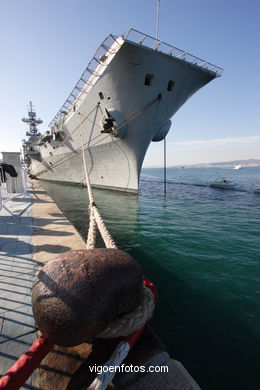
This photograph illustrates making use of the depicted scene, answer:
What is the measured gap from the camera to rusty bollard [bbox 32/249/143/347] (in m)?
1.62

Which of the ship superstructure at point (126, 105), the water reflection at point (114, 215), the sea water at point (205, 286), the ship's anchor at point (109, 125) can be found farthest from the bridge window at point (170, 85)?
the sea water at point (205, 286)

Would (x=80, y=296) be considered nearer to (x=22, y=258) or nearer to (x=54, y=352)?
(x=54, y=352)

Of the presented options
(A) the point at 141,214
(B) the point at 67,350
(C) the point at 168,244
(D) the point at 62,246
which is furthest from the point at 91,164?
(B) the point at 67,350

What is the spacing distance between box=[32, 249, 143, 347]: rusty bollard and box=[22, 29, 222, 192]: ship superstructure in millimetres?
11049

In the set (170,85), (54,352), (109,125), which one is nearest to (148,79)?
(170,85)

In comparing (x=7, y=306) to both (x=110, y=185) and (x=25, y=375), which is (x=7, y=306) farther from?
(x=110, y=185)

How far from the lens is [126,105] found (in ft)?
45.2

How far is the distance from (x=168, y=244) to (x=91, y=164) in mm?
12446

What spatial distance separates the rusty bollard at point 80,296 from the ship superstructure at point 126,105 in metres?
11.0

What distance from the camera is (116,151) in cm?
1562

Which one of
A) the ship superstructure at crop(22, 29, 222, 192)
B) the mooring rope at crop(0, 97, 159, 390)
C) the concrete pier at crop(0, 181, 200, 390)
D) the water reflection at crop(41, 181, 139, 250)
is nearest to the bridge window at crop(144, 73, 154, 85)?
the ship superstructure at crop(22, 29, 222, 192)

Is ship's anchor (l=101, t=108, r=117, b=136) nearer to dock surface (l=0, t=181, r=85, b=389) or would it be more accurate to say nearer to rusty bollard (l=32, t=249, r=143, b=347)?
dock surface (l=0, t=181, r=85, b=389)

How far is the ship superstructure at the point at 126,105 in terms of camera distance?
12.0 m

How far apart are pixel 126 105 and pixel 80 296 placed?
14.1 m
